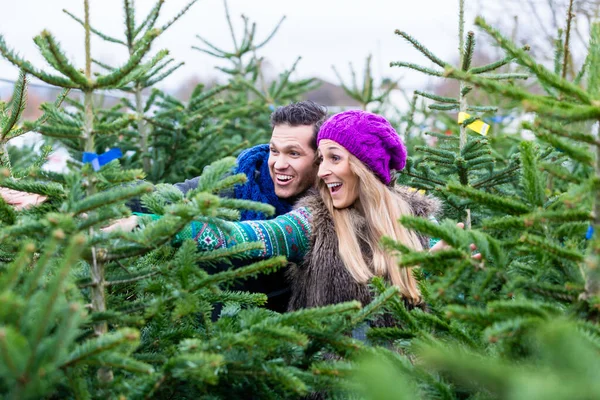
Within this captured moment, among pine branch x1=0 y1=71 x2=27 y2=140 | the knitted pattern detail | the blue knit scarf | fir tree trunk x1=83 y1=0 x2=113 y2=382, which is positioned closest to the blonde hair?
the knitted pattern detail

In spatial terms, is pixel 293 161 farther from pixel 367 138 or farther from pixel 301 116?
pixel 367 138

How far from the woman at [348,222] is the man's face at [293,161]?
0.36m

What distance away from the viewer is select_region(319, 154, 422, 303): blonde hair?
3092mm

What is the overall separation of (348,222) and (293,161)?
75 cm

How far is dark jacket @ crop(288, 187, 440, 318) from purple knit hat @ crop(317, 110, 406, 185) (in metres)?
0.31

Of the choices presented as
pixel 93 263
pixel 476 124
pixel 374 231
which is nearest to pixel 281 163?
pixel 374 231

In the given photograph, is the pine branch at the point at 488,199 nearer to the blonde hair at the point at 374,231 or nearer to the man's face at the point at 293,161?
the blonde hair at the point at 374,231

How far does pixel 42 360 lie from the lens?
3.96 ft

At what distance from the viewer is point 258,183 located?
4.08 meters

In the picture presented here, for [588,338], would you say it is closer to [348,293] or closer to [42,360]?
[42,360]

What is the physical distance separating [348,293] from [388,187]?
785 millimetres

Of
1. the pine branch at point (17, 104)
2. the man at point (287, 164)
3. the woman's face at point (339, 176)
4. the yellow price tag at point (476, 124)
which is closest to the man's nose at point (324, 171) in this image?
the woman's face at point (339, 176)

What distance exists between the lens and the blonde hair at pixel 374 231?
309cm

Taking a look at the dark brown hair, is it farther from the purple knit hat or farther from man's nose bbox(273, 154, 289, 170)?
the purple knit hat
